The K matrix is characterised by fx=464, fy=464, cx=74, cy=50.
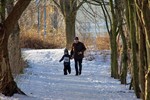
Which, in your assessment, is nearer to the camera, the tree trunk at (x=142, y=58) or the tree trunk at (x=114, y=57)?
the tree trunk at (x=142, y=58)

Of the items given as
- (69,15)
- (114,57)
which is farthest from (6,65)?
(69,15)

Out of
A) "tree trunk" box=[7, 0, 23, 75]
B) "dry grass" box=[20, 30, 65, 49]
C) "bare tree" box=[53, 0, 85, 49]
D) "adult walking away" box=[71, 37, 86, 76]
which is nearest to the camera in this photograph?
"tree trunk" box=[7, 0, 23, 75]

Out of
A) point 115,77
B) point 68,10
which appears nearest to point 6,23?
point 115,77

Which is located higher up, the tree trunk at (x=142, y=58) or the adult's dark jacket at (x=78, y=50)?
the tree trunk at (x=142, y=58)

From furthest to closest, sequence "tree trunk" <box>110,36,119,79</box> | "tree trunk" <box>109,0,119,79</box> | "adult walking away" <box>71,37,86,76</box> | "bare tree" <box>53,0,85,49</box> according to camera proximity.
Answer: "bare tree" <box>53,0,85,49</box> → "adult walking away" <box>71,37,86,76</box> → "tree trunk" <box>110,36,119,79</box> → "tree trunk" <box>109,0,119,79</box>

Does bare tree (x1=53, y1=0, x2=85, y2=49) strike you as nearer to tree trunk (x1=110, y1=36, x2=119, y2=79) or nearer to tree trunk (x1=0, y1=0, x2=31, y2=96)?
tree trunk (x1=110, y1=36, x2=119, y2=79)

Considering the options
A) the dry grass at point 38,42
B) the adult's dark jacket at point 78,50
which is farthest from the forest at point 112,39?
the adult's dark jacket at point 78,50

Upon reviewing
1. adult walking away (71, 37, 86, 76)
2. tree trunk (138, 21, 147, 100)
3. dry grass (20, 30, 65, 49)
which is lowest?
dry grass (20, 30, 65, 49)

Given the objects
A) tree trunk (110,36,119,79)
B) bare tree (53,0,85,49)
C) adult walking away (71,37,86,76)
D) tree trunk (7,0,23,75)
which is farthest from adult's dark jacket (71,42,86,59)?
bare tree (53,0,85,49)

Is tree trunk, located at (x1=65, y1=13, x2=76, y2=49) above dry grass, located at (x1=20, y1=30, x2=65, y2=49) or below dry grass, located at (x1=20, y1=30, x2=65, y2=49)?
above

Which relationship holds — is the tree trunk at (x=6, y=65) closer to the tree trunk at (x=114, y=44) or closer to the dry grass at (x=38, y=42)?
the tree trunk at (x=114, y=44)

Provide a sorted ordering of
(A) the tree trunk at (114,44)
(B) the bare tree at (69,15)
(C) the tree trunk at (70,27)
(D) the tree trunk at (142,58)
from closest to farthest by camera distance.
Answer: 1. (D) the tree trunk at (142,58)
2. (A) the tree trunk at (114,44)
3. (B) the bare tree at (69,15)
4. (C) the tree trunk at (70,27)

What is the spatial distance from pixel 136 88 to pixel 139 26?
2.93 meters

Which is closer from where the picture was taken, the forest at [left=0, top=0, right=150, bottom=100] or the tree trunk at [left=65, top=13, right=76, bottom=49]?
the forest at [left=0, top=0, right=150, bottom=100]
